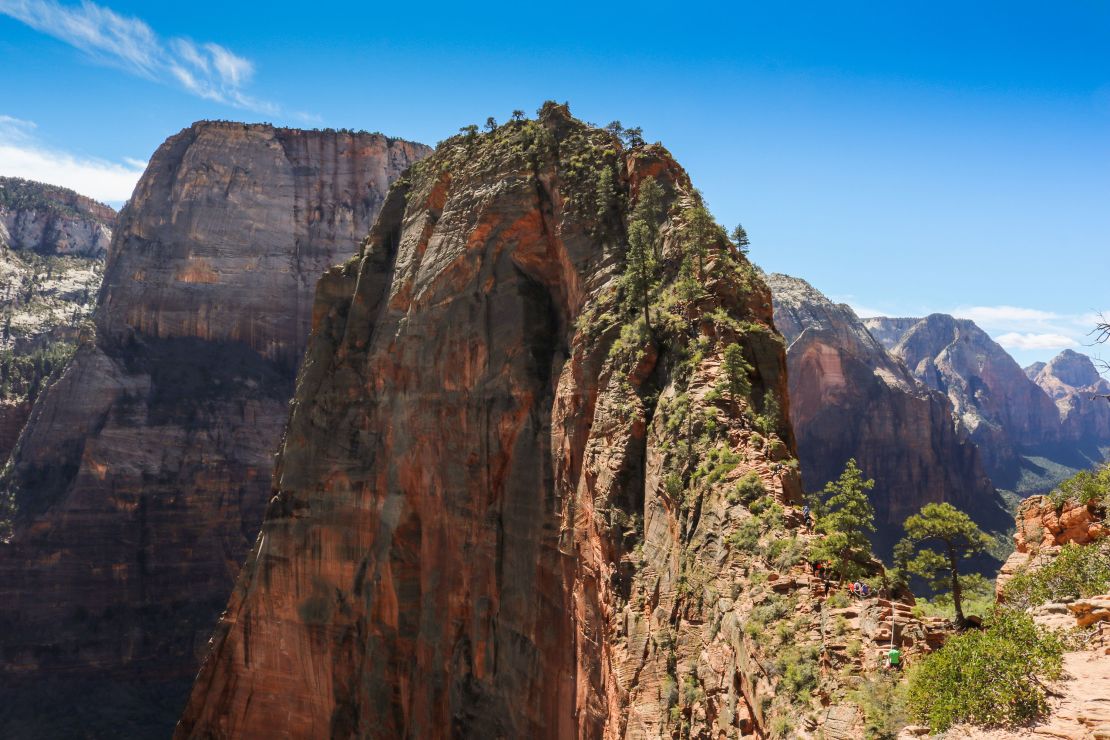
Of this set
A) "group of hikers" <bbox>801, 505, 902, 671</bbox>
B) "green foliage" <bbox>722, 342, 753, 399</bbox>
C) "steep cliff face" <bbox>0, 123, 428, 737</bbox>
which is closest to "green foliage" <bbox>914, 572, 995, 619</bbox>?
"green foliage" <bbox>722, 342, 753, 399</bbox>

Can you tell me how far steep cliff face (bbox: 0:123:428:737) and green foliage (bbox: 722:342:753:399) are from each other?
91337 mm

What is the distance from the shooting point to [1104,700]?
1614 cm

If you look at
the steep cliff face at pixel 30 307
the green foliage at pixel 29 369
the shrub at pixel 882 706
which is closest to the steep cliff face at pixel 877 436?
the steep cliff face at pixel 30 307

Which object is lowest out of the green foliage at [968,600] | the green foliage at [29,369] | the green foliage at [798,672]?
the green foliage at [968,600]

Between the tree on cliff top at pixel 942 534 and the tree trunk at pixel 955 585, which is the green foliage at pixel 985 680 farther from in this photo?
the tree on cliff top at pixel 942 534

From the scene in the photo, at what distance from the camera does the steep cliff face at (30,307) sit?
13562 cm

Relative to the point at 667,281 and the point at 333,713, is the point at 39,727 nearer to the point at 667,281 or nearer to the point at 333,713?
the point at 333,713

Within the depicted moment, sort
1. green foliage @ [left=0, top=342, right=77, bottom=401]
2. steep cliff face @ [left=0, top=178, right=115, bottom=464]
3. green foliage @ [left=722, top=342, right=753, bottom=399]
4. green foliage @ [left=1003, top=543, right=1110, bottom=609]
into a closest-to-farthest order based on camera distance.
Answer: green foliage @ [left=1003, top=543, right=1110, bottom=609], green foliage @ [left=722, top=342, right=753, bottom=399], steep cliff face @ [left=0, top=178, right=115, bottom=464], green foliage @ [left=0, top=342, right=77, bottom=401]

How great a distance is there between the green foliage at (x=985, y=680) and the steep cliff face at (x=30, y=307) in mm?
135135

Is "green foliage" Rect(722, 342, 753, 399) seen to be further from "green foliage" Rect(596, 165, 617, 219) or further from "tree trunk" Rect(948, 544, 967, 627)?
"green foliage" Rect(596, 165, 617, 219)

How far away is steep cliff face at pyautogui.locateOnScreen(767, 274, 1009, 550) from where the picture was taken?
14175 centimetres

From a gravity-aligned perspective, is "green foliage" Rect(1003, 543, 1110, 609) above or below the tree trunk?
above

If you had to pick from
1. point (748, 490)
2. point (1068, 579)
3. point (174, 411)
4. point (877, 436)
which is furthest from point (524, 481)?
point (877, 436)

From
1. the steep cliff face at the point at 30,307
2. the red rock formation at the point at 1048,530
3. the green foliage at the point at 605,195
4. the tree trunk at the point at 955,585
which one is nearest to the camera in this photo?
the red rock formation at the point at 1048,530
